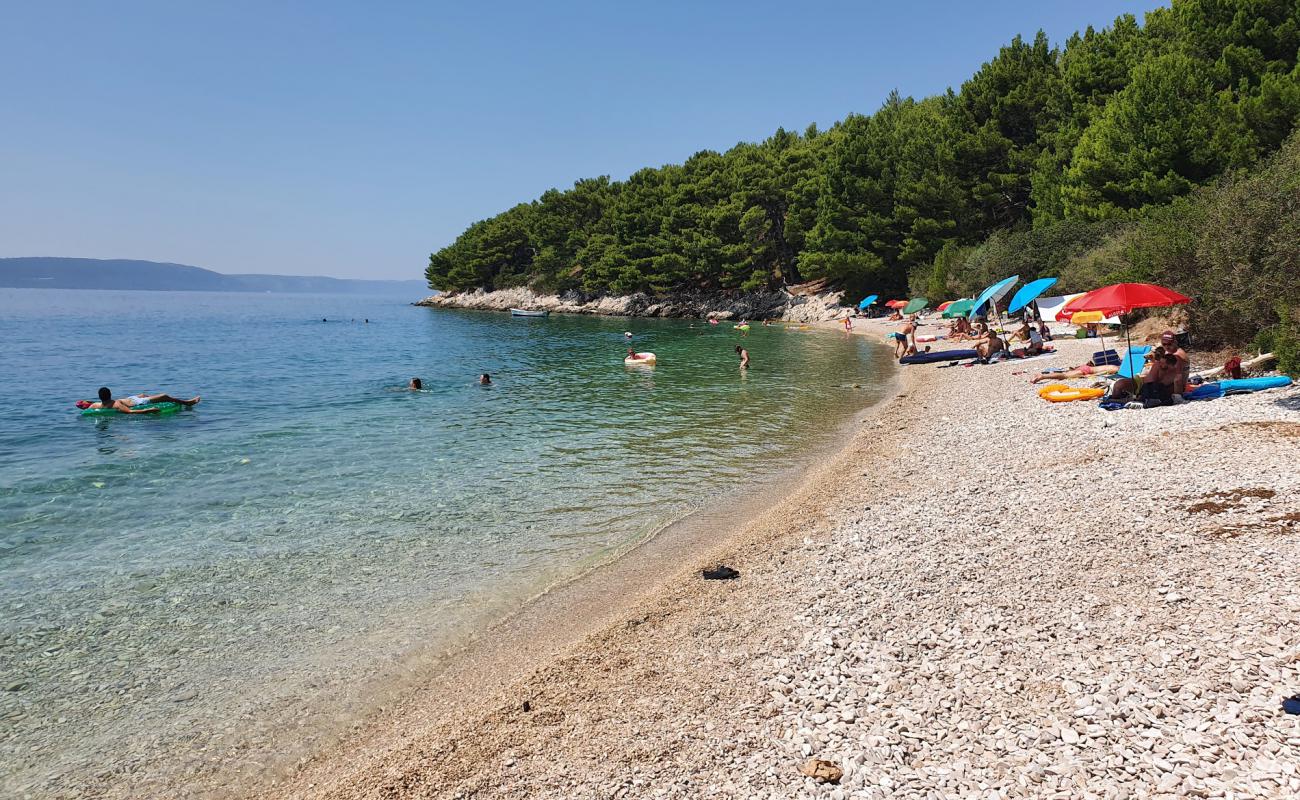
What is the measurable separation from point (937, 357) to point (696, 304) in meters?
51.8

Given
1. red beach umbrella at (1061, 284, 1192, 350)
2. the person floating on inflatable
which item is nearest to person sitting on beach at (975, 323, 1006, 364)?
red beach umbrella at (1061, 284, 1192, 350)

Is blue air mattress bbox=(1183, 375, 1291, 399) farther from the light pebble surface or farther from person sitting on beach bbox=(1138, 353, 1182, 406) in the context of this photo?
the light pebble surface

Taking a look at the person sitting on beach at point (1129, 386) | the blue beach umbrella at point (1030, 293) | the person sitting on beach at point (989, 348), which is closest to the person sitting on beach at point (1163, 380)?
the person sitting on beach at point (1129, 386)

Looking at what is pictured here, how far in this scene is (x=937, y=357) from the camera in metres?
29.5

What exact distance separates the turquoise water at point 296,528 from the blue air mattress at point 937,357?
2.22 metres

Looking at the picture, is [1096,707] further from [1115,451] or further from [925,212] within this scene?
[925,212]

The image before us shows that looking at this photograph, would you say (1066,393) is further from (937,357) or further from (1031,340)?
(937,357)

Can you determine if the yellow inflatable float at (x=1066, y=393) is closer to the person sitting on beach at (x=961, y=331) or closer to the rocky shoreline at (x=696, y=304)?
the person sitting on beach at (x=961, y=331)

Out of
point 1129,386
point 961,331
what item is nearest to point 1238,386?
point 1129,386

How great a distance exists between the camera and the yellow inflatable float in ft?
53.4

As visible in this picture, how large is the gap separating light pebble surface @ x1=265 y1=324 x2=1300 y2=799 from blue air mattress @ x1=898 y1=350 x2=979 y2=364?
18.8 m

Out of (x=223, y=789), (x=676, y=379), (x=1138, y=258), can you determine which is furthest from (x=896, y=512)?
(x=676, y=379)

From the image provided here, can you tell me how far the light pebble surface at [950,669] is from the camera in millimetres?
4539

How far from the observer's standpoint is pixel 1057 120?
49375 mm
